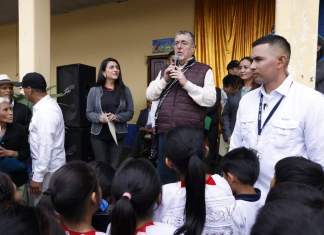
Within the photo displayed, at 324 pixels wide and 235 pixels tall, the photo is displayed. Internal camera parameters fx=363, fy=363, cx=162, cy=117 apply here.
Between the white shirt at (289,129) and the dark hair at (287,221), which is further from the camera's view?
the white shirt at (289,129)

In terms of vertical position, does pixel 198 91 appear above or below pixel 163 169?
above

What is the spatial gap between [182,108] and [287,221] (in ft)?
6.16

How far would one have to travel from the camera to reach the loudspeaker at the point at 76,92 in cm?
471

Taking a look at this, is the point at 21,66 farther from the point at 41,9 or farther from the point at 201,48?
the point at 201,48

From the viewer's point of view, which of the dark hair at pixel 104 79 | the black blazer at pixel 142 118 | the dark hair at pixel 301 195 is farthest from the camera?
the black blazer at pixel 142 118

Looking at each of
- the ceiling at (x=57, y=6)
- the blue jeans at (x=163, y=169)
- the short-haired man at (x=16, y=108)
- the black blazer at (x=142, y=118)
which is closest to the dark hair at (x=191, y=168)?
the blue jeans at (x=163, y=169)

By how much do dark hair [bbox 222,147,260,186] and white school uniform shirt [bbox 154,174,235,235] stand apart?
11 cm

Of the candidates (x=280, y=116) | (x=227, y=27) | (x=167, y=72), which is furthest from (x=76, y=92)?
(x=280, y=116)

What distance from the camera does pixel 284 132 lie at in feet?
6.17

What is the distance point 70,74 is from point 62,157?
211 cm

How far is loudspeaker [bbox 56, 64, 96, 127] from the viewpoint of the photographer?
4711mm

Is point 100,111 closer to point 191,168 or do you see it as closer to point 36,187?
point 36,187

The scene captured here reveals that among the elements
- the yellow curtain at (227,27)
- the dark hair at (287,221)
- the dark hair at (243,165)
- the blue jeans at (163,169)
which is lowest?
the blue jeans at (163,169)

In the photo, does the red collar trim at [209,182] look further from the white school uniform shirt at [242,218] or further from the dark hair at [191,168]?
the white school uniform shirt at [242,218]
